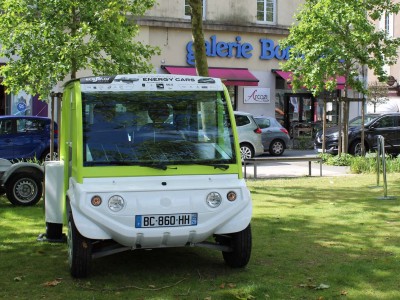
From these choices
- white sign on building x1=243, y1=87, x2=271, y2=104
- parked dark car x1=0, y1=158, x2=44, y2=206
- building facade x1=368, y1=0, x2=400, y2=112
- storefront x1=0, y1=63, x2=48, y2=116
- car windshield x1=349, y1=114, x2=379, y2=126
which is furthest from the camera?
building facade x1=368, y1=0, x2=400, y2=112

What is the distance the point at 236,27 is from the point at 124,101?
72.5 feet

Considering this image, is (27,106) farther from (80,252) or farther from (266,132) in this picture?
(80,252)

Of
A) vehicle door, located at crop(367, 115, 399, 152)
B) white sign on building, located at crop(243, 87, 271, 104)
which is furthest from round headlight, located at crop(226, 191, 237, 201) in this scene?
white sign on building, located at crop(243, 87, 271, 104)

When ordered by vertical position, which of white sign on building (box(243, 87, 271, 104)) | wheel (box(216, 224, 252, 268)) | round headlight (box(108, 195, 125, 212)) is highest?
white sign on building (box(243, 87, 271, 104))

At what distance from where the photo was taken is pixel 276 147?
76.7 ft

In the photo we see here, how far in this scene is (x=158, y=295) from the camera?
559cm

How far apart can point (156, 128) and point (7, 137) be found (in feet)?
39.1

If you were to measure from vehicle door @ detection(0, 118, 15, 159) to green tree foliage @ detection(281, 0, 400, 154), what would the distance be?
332 inches

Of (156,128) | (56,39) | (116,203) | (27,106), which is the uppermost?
(56,39)

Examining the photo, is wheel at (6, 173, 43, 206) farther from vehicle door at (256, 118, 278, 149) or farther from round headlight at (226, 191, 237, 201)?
vehicle door at (256, 118, 278, 149)

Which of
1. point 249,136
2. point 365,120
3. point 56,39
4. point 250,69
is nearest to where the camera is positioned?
A: point 56,39

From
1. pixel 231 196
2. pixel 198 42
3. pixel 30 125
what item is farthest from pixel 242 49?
pixel 231 196

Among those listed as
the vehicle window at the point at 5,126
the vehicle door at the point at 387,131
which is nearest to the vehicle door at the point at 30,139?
the vehicle window at the point at 5,126

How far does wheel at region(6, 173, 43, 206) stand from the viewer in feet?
35.0
